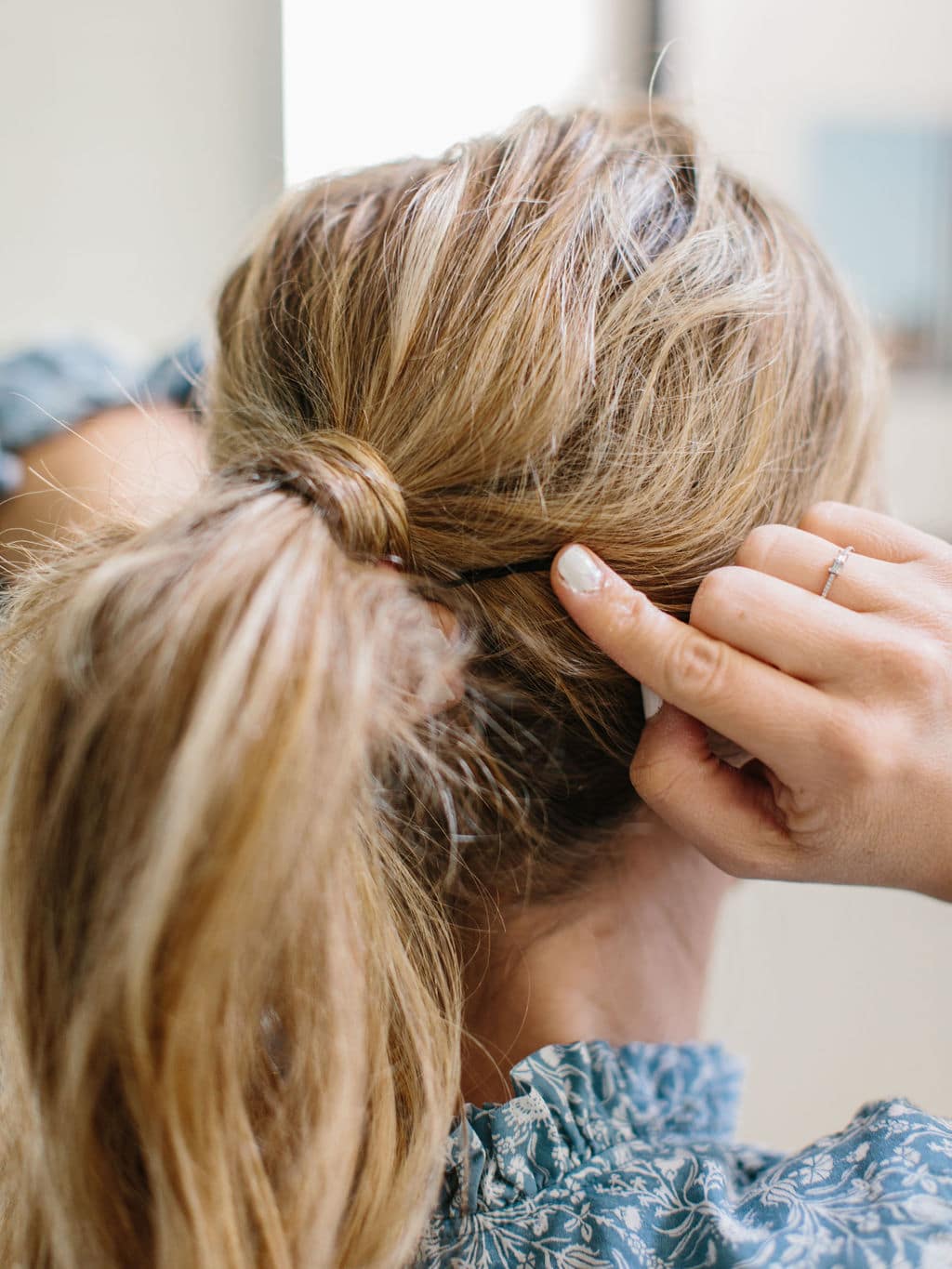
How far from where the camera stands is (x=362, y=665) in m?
0.45

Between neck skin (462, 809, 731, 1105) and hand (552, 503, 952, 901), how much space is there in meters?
0.10

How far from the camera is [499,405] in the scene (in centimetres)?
53

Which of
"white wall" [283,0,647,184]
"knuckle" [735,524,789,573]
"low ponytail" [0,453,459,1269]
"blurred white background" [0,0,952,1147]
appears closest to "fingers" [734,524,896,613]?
"knuckle" [735,524,789,573]

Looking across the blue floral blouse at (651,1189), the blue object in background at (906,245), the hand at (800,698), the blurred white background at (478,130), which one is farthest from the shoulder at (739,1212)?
the blue object in background at (906,245)

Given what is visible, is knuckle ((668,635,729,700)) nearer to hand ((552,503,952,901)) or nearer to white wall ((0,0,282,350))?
hand ((552,503,952,901))

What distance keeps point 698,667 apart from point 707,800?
0.09 metres

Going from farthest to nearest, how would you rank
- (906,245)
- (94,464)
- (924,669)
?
(906,245)
(94,464)
(924,669)

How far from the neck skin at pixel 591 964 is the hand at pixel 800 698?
10 centimetres

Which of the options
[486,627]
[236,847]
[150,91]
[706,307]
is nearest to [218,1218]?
[236,847]

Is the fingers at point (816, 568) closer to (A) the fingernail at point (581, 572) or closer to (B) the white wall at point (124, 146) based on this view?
(A) the fingernail at point (581, 572)

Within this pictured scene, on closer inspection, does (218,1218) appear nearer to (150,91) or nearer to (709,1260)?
(709,1260)

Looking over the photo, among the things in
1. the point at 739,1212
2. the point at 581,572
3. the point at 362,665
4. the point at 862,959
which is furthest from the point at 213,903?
the point at 862,959

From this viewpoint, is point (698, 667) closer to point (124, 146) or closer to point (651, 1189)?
point (651, 1189)

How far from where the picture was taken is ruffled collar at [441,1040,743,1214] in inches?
22.9
